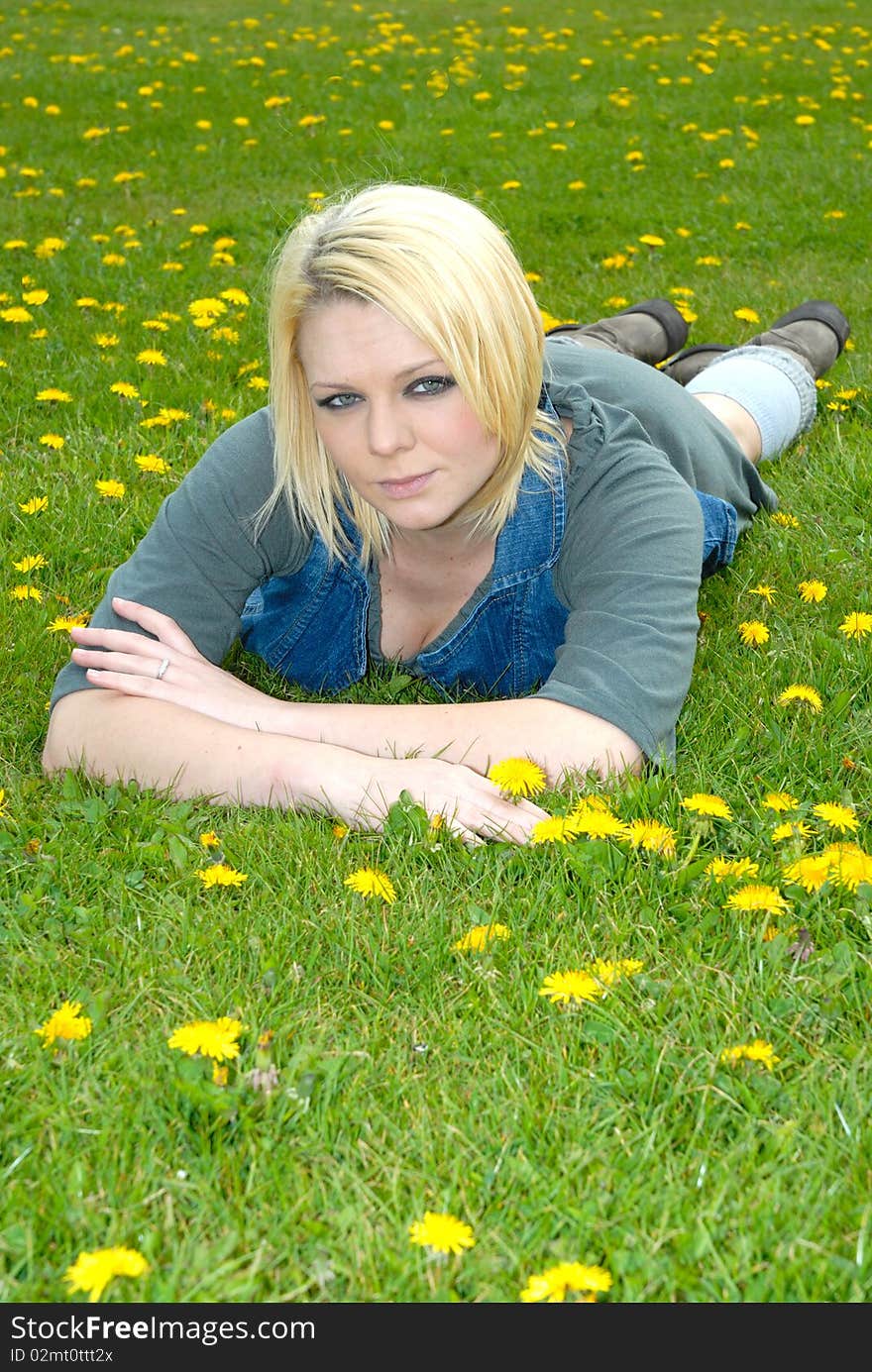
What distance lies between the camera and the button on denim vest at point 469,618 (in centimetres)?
296

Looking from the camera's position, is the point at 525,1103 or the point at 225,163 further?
the point at 225,163

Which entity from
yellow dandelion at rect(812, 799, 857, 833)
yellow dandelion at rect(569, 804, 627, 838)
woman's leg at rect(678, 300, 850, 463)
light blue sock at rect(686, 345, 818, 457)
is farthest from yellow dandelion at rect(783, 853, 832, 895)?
light blue sock at rect(686, 345, 818, 457)

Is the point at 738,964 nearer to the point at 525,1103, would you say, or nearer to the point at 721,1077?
the point at 721,1077

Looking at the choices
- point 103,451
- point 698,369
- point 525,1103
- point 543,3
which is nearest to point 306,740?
point 525,1103

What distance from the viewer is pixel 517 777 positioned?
2516 millimetres

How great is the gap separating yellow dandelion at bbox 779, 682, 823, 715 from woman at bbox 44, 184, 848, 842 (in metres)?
0.31

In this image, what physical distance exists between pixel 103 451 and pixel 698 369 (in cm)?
217

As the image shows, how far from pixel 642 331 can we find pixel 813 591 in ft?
6.19

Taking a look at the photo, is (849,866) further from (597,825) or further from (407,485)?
(407,485)

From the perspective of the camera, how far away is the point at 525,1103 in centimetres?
186

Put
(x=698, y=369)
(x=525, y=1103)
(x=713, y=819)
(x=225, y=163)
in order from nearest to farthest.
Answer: (x=525, y=1103) < (x=713, y=819) < (x=698, y=369) < (x=225, y=163)

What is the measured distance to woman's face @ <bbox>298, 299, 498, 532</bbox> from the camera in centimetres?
253

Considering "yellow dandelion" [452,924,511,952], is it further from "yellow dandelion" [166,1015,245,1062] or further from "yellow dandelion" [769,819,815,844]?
"yellow dandelion" [769,819,815,844]

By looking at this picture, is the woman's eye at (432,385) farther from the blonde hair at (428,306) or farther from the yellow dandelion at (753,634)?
the yellow dandelion at (753,634)
